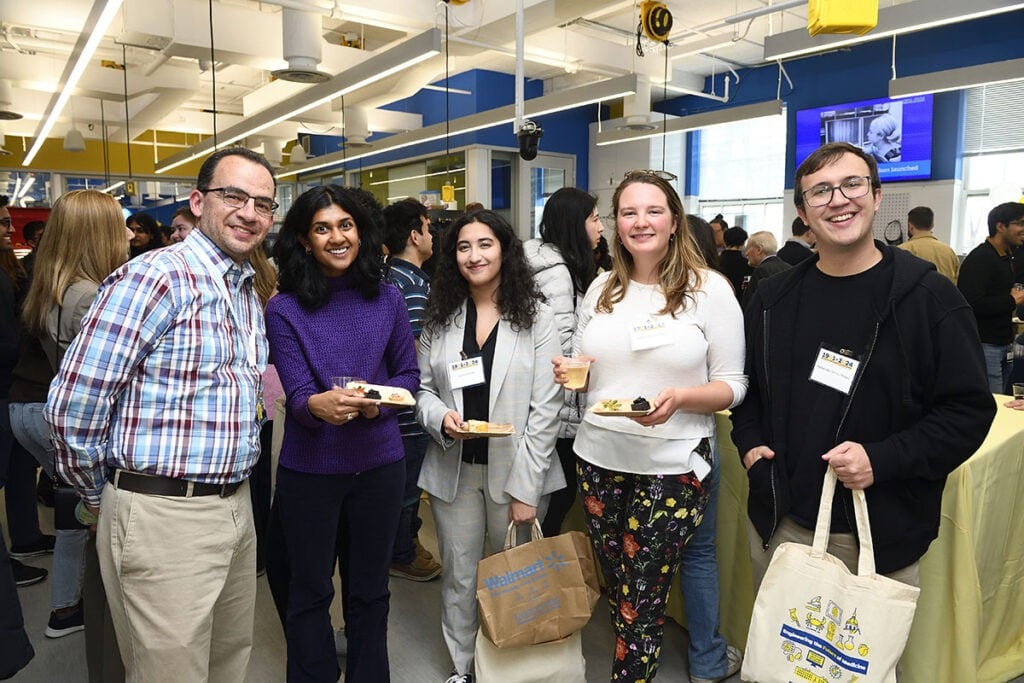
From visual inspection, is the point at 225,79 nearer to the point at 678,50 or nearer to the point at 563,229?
the point at 678,50

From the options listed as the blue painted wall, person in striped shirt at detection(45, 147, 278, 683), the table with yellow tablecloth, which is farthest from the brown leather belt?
the blue painted wall

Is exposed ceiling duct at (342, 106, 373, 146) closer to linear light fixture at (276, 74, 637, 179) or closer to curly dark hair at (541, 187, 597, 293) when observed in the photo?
linear light fixture at (276, 74, 637, 179)

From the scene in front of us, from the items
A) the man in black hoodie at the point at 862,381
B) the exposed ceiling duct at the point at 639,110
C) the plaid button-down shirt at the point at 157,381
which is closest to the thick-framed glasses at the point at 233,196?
the plaid button-down shirt at the point at 157,381

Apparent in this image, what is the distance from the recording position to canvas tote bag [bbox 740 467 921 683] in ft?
4.74

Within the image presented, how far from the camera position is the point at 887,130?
831 cm

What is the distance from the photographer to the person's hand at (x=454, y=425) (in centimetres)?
→ 205

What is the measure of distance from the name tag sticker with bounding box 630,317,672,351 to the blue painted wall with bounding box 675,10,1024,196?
7.78m

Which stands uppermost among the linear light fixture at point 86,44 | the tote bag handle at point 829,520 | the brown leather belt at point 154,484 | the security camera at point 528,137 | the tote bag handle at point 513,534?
the linear light fixture at point 86,44

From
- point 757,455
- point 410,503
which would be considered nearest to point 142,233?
point 410,503

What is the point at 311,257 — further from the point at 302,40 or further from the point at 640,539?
the point at 302,40

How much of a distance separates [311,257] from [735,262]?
4.72 metres

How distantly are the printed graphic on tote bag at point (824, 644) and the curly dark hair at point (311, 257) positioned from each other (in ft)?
4.55

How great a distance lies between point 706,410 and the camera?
1883 mm

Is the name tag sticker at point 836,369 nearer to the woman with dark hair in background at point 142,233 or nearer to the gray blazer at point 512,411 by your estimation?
the gray blazer at point 512,411
